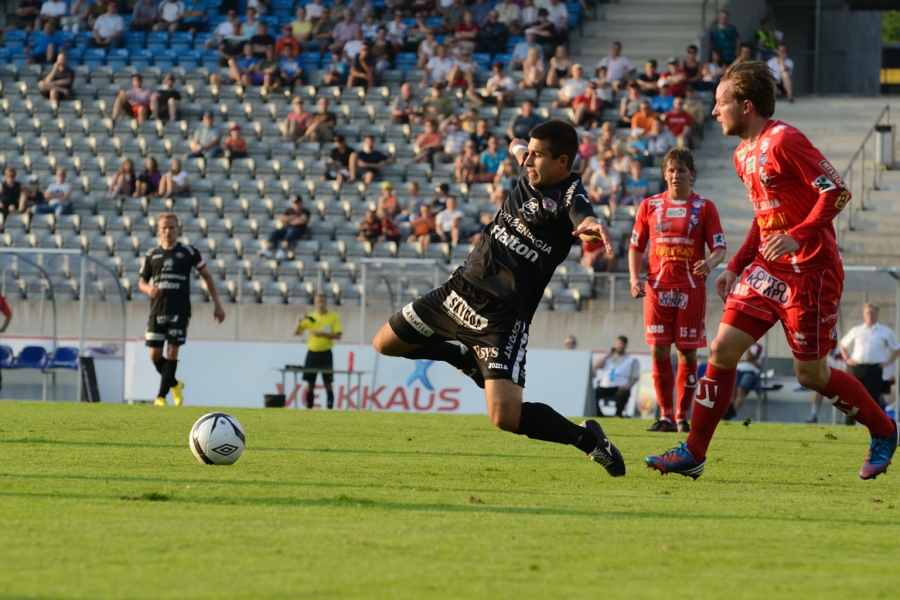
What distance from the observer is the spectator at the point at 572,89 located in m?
25.2

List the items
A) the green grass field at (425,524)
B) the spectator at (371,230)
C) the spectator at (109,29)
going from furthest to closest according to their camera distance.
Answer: the spectator at (109,29), the spectator at (371,230), the green grass field at (425,524)

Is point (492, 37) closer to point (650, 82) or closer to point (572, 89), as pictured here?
point (572, 89)

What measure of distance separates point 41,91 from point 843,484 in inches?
953

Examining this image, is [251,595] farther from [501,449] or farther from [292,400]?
[292,400]

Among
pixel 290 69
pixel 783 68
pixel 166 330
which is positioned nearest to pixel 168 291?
pixel 166 330

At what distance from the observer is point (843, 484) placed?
25.2 ft

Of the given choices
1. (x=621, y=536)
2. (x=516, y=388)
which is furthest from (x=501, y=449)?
(x=621, y=536)

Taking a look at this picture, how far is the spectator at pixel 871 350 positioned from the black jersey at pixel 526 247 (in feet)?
35.9

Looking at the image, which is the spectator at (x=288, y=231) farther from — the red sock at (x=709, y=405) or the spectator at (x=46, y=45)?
the red sock at (x=709, y=405)

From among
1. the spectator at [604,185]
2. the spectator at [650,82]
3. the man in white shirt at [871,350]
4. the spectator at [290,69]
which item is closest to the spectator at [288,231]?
the spectator at [290,69]

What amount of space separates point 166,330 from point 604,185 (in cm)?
963

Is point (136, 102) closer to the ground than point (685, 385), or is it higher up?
higher up

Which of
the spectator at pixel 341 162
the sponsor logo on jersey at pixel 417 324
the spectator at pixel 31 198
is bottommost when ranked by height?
the sponsor logo on jersey at pixel 417 324

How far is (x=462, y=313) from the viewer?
7652mm
